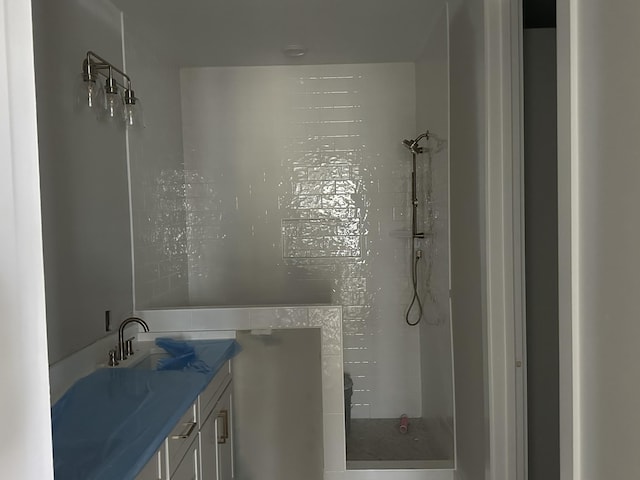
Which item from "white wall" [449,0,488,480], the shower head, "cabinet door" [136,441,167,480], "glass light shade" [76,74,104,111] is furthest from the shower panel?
"cabinet door" [136,441,167,480]

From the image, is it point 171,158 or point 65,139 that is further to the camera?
point 171,158

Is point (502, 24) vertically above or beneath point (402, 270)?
above

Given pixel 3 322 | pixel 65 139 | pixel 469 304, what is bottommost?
pixel 469 304

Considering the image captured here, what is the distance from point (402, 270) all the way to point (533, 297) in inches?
63.8

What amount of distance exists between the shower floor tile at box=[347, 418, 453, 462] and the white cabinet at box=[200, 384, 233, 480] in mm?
814

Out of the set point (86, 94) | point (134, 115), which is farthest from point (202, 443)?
point (134, 115)

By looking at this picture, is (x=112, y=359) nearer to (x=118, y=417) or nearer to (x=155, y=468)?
(x=118, y=417)

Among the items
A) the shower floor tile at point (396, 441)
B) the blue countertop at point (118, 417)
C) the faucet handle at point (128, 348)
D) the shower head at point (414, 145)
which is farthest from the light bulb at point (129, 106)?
the shower floor tile at point (396, 441)

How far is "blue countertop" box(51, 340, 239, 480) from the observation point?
1394mm

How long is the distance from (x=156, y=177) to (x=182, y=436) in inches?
75.6

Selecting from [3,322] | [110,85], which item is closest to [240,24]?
[110,85]

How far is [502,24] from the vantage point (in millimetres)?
2057

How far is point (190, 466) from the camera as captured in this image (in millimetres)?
2004

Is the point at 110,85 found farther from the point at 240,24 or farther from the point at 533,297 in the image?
the point at 533,297
